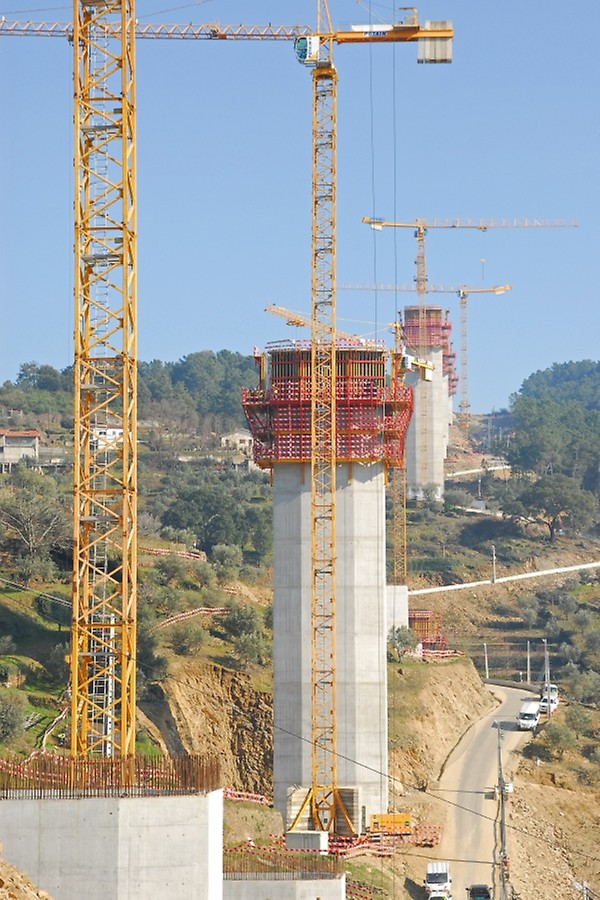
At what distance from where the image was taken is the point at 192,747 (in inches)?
3999

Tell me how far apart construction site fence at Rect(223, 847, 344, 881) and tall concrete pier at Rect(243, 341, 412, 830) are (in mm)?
16323

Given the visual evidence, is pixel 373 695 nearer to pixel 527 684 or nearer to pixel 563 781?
pixel 563 781

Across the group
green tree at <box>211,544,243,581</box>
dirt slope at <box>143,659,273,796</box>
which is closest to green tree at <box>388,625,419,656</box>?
green tree at <box>211,544,243,581</box>

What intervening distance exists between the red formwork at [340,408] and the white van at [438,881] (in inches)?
824

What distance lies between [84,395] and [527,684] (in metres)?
85.3

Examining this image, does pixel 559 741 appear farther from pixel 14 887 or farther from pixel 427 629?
pixel 14 887

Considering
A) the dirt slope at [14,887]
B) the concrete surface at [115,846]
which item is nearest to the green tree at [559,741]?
the concrete surface at [115,846]

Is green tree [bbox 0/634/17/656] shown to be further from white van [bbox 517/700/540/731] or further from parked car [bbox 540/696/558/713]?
parked car [bbox 540/696/558/713]

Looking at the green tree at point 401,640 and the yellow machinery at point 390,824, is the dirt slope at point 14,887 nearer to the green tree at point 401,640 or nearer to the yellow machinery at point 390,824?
the yellow machinery at point 390,824

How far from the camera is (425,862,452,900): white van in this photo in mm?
82188

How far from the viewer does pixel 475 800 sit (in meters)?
99.4

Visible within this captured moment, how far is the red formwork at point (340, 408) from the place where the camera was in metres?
95.0

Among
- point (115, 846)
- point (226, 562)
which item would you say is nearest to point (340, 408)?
point (115, 846)

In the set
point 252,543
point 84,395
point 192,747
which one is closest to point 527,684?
point 252,543
